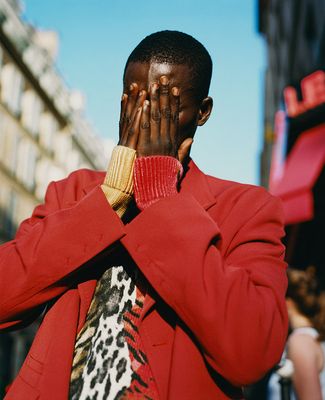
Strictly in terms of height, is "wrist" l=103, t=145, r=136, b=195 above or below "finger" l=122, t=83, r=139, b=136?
below

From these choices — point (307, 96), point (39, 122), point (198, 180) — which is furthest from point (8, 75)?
point (198, 180)

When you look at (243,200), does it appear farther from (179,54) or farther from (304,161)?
(304,161)

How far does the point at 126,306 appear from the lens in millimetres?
1443

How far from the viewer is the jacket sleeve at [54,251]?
136 cm

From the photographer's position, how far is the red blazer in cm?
125

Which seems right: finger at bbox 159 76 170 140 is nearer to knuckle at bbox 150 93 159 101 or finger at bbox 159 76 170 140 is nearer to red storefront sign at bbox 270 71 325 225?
knuckle at bbox 150 93 159 101

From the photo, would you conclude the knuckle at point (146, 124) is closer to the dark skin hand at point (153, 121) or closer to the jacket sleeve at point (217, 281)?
the dark skin hand at point (153, 121)

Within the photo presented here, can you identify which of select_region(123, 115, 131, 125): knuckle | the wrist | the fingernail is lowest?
the wrist

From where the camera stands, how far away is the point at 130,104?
4.68 feet

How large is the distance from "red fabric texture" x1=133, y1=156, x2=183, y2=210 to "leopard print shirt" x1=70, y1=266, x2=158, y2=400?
216 millimetres

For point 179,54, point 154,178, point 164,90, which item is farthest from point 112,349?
point 179,54

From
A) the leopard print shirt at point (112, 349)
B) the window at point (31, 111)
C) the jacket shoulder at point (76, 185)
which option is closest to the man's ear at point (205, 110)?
the jacket shoulder at point (76, 185)

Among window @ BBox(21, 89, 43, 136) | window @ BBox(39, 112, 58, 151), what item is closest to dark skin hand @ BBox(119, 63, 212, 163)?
window @ BBox(21, 89, 43, 136)

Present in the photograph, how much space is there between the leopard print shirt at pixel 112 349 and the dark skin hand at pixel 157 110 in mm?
339
